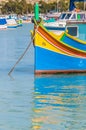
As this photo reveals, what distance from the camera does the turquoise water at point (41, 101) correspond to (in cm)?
1986

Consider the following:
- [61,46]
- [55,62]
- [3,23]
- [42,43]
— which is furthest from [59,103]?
[3,23]

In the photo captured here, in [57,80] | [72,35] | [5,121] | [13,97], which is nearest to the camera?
[5,121]

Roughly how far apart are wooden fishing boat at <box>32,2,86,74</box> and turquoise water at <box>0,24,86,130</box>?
52 cm

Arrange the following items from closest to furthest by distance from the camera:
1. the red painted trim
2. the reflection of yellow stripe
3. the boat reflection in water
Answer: the boat reflection in water < the red painted trim < the reflection of yellow stripe

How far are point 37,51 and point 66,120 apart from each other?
1143 cm

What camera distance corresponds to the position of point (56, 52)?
31828 mm

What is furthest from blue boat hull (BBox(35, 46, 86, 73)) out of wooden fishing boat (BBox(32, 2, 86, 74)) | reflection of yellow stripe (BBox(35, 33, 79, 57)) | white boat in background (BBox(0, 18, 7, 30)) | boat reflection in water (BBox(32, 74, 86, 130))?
white boat in background (BBox(0, 18, 7, 30))

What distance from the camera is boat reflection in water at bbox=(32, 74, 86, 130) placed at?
65.0ft

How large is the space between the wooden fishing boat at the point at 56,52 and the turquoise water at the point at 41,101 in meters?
0.52

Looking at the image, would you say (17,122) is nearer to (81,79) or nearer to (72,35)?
(81,79)

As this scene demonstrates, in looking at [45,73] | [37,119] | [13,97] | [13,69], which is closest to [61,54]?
[45,73]

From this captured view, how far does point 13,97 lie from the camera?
2506 centimetres

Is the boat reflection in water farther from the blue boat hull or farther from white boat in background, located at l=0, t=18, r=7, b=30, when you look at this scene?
white boat in background, located at l=0, t=18, r=7, b=30

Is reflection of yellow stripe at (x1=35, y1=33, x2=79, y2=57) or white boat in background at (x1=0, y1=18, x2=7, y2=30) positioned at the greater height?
reflection of yellow stripe at (x1=35, y1=33, x2=79, y2=57)
